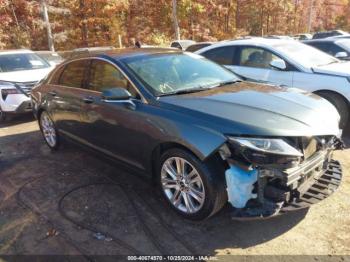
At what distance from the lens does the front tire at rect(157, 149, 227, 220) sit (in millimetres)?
3195

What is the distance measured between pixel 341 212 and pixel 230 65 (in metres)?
4.23

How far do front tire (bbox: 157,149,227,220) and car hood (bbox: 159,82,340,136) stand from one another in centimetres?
40

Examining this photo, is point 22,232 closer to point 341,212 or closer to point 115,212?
point 115,212

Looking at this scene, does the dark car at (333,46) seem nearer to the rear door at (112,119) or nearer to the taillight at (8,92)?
the rear door at (112,119)

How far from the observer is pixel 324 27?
47.9m

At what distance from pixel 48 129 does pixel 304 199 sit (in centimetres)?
433

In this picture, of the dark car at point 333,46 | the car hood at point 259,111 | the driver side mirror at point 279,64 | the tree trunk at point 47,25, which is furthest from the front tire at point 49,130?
the tree trunk at point 47,25

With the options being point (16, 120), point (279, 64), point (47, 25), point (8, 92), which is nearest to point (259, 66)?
point (279, 64)

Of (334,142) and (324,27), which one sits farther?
(324,27)

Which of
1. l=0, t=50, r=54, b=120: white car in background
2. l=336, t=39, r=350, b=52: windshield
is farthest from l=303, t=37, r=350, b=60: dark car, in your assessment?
l=0, t=50, r=54, b=120: white car in background

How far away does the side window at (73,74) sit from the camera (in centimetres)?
479

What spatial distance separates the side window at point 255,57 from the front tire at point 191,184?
389cm

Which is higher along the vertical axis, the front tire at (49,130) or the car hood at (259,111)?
the car hood at (259,111)

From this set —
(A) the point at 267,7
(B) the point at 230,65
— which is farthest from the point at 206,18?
(B) the point at 230,65
